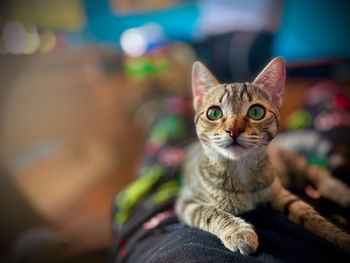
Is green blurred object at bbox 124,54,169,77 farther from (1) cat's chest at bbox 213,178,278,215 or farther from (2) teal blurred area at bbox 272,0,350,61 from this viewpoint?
(1) cat's chest at bbox 213,178,278,215

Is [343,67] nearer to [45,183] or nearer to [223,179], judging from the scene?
[223,179]

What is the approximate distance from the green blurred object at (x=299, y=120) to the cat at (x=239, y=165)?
17.5 inches

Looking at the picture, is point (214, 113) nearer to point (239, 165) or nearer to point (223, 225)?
point (239, 165)

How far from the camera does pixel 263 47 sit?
769mm

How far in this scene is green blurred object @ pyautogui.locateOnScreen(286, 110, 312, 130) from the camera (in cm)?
106

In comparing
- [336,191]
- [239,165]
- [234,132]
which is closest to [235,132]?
[234,132]

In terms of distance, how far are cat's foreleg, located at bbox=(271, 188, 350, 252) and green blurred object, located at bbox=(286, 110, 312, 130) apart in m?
0.57

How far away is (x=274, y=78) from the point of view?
1.49 feet

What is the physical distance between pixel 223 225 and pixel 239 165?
131 millimetres

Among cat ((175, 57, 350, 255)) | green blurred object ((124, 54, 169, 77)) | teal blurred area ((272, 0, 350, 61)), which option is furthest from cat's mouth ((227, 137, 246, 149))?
green blurred object ((124, 54, 169, 77))

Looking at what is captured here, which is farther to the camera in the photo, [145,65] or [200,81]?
[145,65]

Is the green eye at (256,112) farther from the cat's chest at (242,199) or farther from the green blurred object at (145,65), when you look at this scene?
the green blurred object at (145,65)

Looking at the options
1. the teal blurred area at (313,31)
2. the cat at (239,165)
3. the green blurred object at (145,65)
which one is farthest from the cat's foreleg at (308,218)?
the green blurred object at (145,65)

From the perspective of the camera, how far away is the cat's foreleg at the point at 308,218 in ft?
1.57
